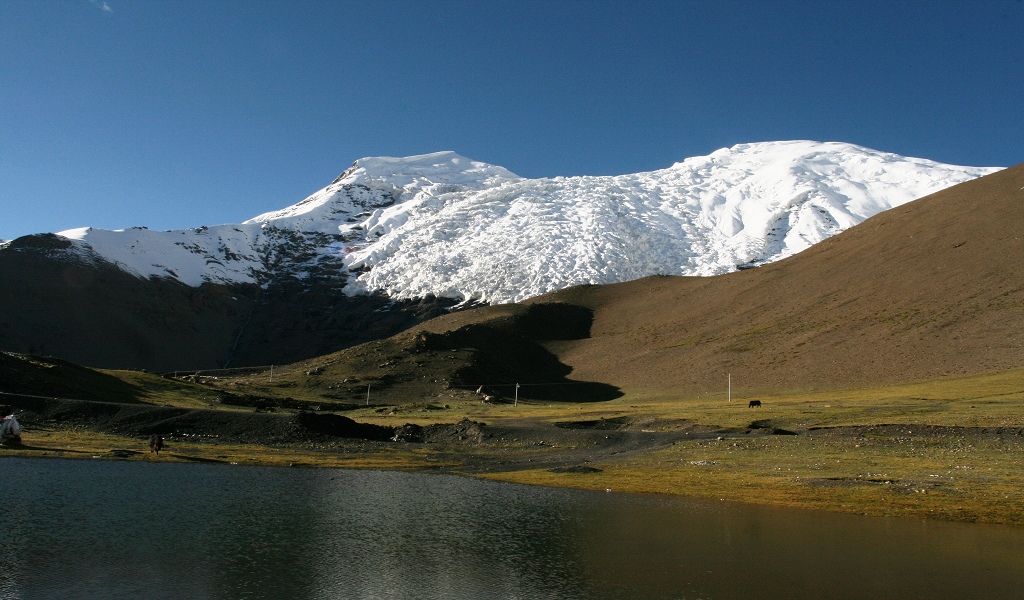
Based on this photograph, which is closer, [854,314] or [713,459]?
[713,459]

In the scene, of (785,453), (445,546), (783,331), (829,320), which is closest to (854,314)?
(829,320)

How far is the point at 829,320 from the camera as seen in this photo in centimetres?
11256

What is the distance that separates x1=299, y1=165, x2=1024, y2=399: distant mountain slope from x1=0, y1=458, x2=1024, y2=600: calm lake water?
68.4 m

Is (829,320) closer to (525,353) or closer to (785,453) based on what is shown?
(525,353)

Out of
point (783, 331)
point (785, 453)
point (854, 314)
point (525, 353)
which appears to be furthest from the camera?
point (525, 353)

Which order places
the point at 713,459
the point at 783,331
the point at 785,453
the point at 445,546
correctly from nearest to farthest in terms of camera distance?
the point at 445,546, the point at 713,459, the point at 785,453, the point at 783,331

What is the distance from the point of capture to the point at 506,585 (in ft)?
64.6

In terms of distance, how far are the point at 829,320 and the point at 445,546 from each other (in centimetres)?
10171

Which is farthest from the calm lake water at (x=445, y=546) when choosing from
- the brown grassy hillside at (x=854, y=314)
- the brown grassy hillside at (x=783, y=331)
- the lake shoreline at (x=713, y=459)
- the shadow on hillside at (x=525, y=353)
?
the shadow on hillside at (x=525, y=353)

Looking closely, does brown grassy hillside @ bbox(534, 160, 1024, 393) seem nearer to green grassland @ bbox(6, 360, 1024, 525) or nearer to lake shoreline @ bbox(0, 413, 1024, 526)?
green grassland @ bbox(6, 360, 1024, 525)

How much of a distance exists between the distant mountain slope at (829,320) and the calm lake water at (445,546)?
68.4 m

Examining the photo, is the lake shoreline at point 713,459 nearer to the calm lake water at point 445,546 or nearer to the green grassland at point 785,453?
the green grassland at point 785,453

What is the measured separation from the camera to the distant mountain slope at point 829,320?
93688 mm

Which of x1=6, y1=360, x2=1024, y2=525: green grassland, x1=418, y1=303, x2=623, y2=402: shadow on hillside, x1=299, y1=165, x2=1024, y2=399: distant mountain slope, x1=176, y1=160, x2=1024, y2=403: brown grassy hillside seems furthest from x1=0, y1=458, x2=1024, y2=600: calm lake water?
x1=418, y1=303, x2=623, y2=402: shadow on hillside
